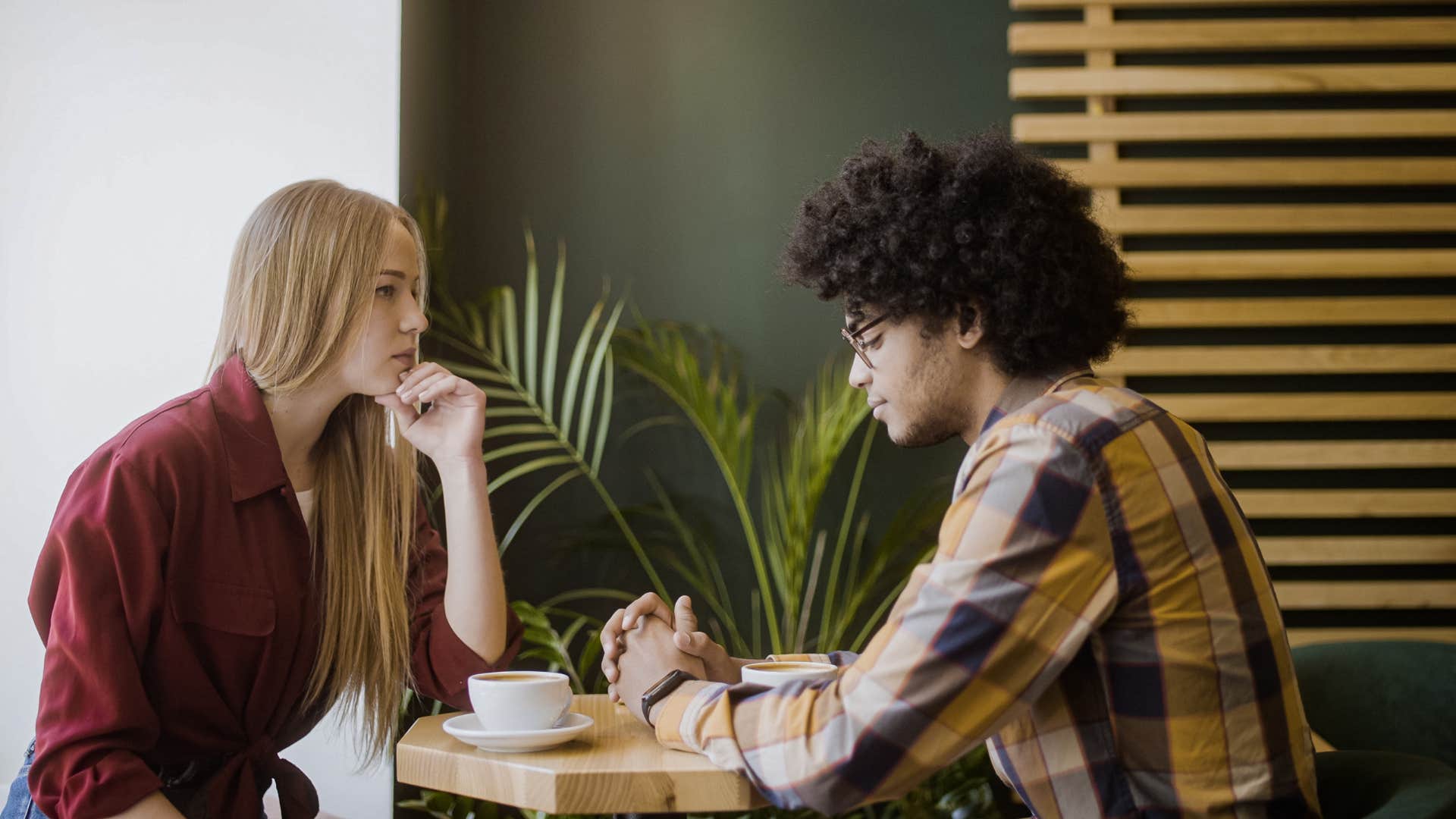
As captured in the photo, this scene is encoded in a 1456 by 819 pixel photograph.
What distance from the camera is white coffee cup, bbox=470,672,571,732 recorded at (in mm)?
1269

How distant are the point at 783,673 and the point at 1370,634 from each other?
2.36 meters

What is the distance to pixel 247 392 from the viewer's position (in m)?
1.66

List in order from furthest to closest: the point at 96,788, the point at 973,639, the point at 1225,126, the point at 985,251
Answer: the point at 1225,126, the point at 985,251, the point at 96,788, the point at 973,639

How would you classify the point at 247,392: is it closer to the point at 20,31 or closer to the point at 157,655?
the point at 157,655

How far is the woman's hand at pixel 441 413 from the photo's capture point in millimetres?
1812

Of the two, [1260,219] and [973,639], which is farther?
[1260,219]

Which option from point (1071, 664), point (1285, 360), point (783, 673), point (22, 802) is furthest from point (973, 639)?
point (1285, 360)

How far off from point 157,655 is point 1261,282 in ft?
9.52

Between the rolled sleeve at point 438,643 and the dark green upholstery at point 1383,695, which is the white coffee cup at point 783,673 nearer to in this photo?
the rolled sleeve at point 438,643

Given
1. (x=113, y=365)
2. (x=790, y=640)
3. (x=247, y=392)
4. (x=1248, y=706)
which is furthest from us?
(x=790, y=640)

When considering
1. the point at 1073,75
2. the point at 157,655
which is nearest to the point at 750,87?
the point at 1073,75

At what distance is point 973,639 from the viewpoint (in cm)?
107

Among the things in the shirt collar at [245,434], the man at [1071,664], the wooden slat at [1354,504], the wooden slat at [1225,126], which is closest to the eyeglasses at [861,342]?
the man at [1071,664]

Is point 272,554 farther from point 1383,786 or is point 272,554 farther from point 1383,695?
point 1383,695
